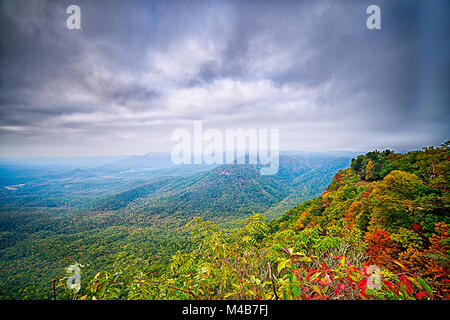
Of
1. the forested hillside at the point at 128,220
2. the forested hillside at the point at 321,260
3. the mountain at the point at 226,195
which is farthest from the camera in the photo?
the mountain at the point at 226,195

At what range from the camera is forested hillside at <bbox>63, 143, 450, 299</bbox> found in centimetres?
150

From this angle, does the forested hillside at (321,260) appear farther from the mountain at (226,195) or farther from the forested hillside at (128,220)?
the mountain at (226,195)

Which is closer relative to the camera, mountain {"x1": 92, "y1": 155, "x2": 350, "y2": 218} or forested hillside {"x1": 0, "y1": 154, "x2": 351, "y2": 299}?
forested hillside {"x1": 0, "y1": 154, "x2": 351, "y2": 299}

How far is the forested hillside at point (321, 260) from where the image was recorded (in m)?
1.50

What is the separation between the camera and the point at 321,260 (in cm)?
289

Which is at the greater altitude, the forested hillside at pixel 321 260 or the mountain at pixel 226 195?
the forested hillside at pixel 321 260

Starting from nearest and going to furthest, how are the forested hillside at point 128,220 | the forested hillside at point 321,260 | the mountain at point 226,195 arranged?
the forested hillside at point 321,260 → the forested hillside at point 128,220 → the mountain at point 226,195

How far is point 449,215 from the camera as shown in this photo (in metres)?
5.94

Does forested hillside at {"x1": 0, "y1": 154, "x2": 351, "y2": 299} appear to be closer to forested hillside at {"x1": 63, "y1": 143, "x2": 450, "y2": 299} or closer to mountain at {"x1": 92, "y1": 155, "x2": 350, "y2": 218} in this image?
mountain at {"x1": 92, "y1": 155, "x2": 350, "y2": 218}

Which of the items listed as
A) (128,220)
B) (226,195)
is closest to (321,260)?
(128,220)

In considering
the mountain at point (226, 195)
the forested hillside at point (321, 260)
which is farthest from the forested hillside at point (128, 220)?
the forested hillside at point (321, 260)

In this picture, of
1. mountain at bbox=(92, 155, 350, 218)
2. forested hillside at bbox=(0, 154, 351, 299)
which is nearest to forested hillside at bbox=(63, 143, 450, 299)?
forested hillside at bbox=(0, 154, 351, 299)
